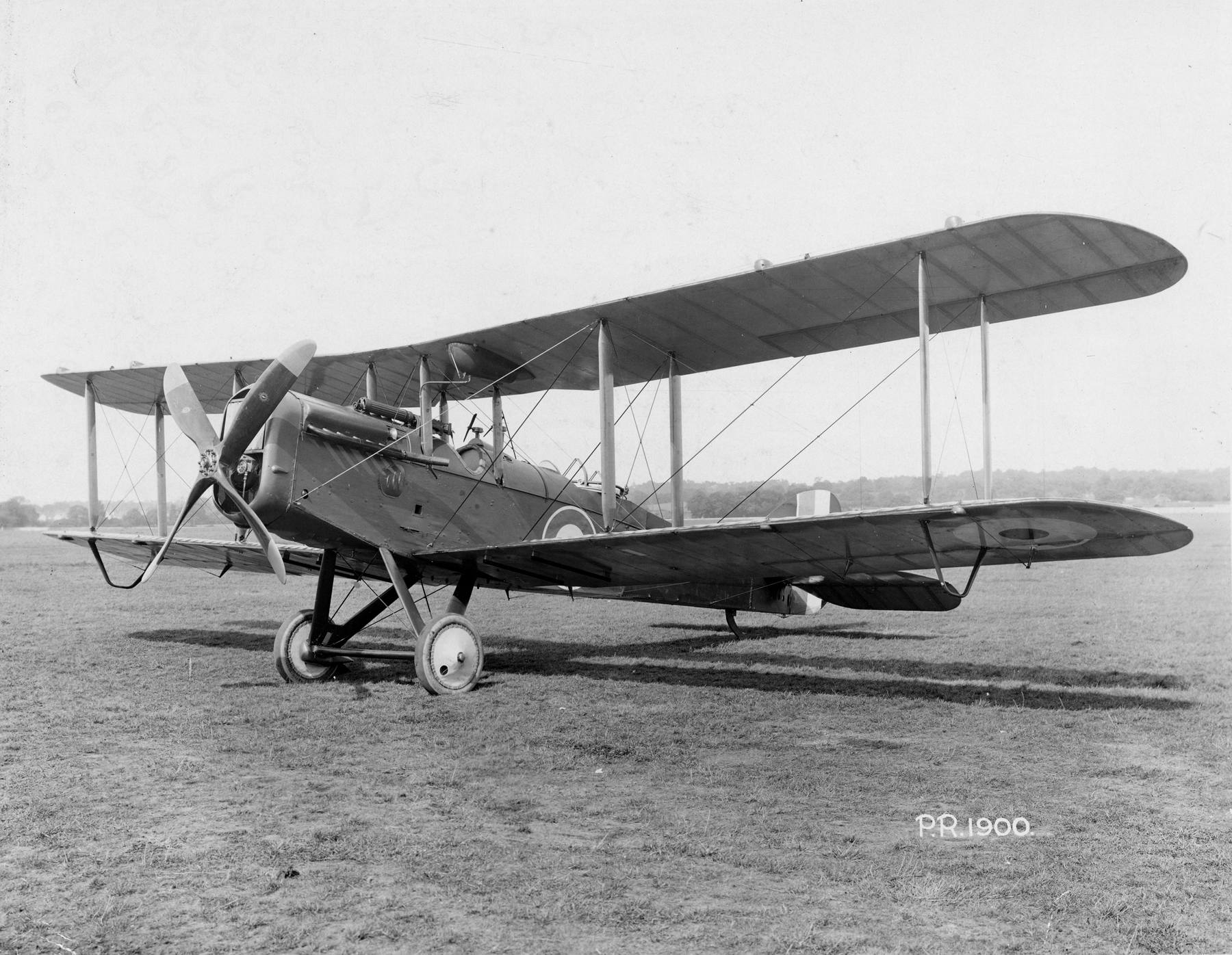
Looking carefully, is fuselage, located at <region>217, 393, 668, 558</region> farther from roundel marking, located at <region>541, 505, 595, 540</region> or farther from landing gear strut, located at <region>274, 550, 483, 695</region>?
landing gear strut, located at <region>274, 550, 483, 695</region>

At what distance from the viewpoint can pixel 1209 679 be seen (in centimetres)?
780

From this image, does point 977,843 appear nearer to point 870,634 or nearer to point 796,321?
point 796,321

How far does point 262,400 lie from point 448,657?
101 inches

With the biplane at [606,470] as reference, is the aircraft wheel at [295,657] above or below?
below

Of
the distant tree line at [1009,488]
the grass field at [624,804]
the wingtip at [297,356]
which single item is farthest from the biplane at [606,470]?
the distant tree line at [1009,488]

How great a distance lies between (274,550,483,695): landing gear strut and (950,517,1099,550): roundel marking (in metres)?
4.06

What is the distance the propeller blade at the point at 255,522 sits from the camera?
6.93 m

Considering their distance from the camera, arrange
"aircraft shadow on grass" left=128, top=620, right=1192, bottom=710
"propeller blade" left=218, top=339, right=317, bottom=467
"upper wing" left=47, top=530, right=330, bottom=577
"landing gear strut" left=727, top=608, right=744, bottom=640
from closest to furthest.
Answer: "propeller blade" left=218, top=339, right=317, bottom=467
"aircraft shadow on grass" left=128, top=620, right=1192, bottom=710
"upper wing" left=47, top=530, right=330, bottom=577
"landing gear strut" left=727, top=608, right=744, bottom=640

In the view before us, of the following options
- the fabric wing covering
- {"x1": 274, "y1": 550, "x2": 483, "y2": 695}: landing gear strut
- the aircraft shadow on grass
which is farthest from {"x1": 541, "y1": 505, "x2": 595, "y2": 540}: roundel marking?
the aircraft shadow on grass

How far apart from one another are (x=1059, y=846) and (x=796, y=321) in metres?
5.19

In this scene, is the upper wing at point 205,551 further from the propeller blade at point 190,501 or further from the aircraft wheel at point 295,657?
the propeller blade at point 190,501

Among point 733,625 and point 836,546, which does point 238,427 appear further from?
point 733,625

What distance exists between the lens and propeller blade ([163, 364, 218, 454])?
7113mm

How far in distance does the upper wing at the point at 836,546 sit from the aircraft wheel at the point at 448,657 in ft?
2.29
